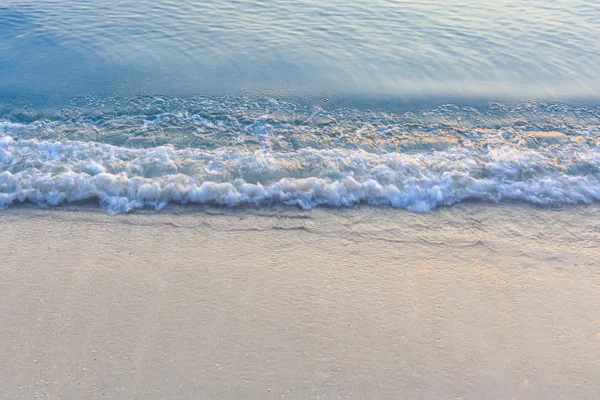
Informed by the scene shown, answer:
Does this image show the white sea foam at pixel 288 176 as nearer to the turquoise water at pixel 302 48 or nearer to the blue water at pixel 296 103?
the blue water at pixel 296 103

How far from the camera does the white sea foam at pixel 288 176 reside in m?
4.68

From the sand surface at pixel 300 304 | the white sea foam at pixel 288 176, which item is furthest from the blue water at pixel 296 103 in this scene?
the sand surface at pixel 300 304

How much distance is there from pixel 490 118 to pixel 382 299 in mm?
4387

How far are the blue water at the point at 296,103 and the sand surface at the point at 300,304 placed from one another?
46 centimetres

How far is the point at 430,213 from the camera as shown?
457 cm

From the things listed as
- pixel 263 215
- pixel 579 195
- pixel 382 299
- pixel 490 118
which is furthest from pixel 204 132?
pixel 579 195

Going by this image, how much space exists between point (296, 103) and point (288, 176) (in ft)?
7.31

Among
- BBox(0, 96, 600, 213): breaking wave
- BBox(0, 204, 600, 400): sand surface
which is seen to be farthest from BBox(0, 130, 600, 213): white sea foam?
BBox(0, 204, 600, 400): sand surface

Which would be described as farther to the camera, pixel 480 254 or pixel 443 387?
pixel 480 254

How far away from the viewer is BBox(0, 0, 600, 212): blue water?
4.89 meters

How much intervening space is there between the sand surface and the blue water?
1.50 ft

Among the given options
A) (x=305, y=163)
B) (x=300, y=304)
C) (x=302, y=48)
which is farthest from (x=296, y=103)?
(x=300, y=304)

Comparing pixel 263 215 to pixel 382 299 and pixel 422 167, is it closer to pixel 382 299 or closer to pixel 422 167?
pixel 382 299

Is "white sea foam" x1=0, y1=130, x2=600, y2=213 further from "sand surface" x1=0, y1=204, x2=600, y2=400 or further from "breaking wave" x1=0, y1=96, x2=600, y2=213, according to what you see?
"sand surface" x1=0, y1=204, x2=600, y2=400
